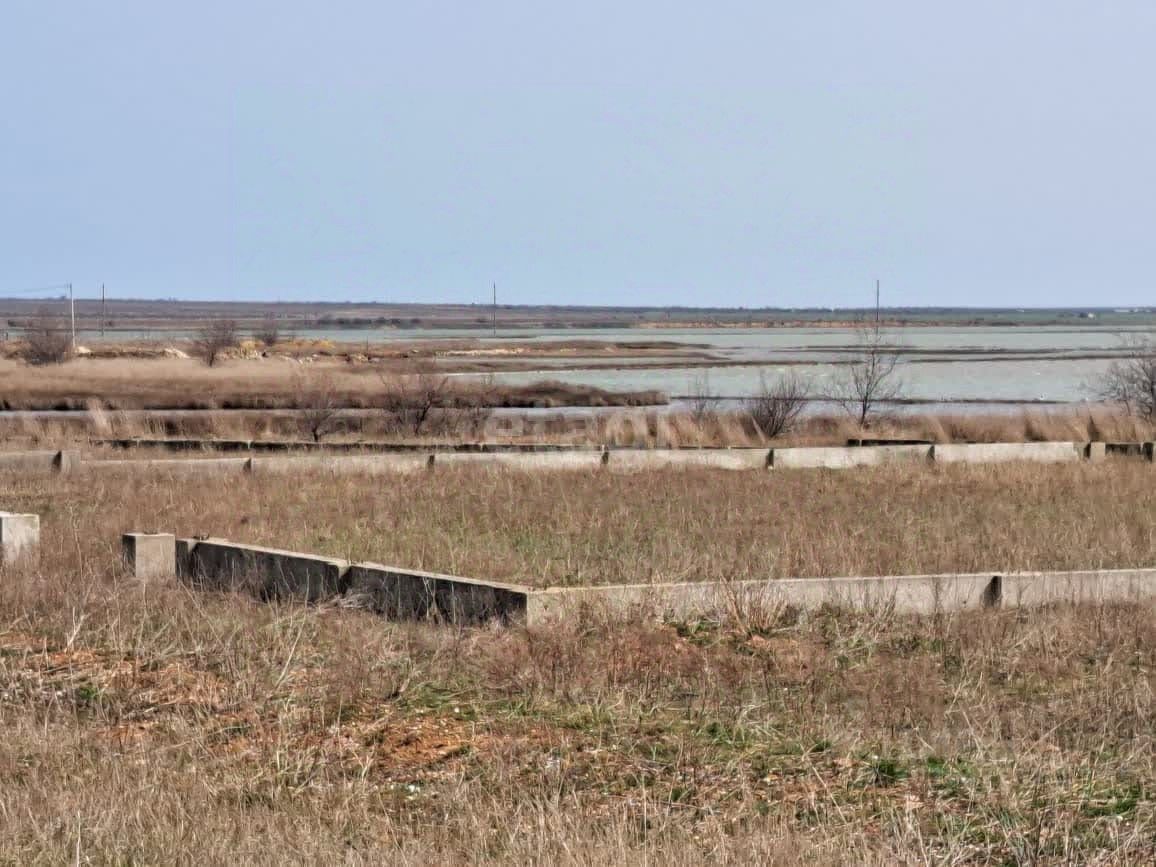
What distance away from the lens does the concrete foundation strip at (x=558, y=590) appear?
10.2m

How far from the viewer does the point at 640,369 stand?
77.5 meters

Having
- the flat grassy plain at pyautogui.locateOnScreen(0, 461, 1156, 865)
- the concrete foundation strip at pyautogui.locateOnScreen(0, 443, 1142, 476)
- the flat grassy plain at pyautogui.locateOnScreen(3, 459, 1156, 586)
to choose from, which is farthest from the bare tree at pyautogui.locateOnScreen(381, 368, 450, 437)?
the flat grassy plain at pyautogui.locateOnScreen(0, 461, 1156, 865)

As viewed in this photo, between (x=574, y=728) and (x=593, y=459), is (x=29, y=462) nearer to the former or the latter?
(x=593, y=459)

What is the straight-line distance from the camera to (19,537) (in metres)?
13.1

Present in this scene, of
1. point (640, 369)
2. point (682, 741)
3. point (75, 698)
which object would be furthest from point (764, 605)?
point (640, 369)

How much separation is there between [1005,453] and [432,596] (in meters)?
15.4

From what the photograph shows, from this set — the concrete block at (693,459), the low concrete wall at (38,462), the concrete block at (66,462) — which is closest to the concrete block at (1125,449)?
the concrete block at (693,459)

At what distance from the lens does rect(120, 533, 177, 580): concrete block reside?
485 inches

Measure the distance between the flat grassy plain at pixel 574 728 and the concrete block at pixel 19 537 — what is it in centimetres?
16

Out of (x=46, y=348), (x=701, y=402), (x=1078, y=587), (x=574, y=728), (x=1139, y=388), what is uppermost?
(x=46, y=348)

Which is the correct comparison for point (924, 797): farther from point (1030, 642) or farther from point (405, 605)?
point (405, 605)

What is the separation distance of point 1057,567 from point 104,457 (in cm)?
1533

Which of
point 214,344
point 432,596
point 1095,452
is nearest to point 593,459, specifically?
point 1095,452

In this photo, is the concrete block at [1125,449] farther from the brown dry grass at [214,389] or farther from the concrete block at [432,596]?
the brown dry grass at [214,389]
